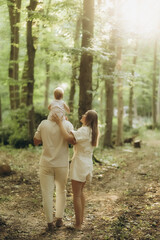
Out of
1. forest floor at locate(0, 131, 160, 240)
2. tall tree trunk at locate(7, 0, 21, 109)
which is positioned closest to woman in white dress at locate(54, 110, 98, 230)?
forest floor at locate(0, 131, 160, 240)

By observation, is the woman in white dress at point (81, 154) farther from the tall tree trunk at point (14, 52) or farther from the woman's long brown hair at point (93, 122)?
the tall tree trunk at point (14, 52)

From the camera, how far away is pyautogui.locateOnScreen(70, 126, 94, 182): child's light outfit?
15.3ft

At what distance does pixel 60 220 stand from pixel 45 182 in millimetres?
813

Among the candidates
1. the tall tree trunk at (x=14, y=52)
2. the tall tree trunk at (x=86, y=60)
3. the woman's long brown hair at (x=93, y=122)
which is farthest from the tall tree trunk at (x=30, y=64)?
the woman's long brown hair at (x=93, y=122)

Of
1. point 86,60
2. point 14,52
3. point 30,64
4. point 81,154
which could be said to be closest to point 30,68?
point 30,64

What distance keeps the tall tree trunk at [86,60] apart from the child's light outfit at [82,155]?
4451mm

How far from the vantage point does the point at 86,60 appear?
29.5 feet

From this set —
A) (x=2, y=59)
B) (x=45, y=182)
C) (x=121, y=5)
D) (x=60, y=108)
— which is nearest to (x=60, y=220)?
(x=45, y=182)

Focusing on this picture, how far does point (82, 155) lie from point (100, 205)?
212cm

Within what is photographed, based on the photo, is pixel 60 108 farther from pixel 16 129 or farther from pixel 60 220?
pixel 16 129

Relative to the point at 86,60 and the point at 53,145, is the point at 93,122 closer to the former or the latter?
the point at 53,145

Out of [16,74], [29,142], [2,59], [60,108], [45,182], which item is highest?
[2,59]

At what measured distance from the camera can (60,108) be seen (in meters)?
4.61

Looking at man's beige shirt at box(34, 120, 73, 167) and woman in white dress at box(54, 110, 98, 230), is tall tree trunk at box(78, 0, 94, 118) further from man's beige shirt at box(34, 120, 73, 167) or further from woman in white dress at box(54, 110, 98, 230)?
man's beige shirt at box(34, 120, 73, 167)
